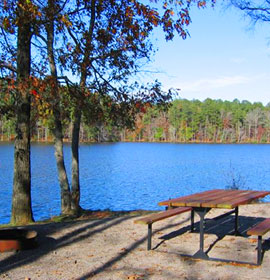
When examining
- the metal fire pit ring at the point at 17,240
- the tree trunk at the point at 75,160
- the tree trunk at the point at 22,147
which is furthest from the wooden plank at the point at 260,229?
the tree trunk at the point at 75,160

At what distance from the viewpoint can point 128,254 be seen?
16.8ft

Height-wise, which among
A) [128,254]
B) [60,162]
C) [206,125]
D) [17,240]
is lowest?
[128,254]

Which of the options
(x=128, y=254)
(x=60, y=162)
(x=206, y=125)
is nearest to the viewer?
(x=128, y=254)

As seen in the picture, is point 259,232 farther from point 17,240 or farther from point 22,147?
point 22,147

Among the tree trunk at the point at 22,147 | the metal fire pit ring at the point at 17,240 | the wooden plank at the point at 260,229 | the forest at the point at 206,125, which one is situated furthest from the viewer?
the forest at the point at 206,125

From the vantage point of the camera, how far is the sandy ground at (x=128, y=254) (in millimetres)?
4336

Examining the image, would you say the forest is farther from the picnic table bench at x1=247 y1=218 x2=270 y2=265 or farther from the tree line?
the picnic table bench at x1=247 y1=218 x2=270 y2=265

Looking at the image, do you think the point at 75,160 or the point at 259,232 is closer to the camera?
the point at 259,232

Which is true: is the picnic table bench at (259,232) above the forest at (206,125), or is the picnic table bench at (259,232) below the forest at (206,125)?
below

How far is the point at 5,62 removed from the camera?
7824mm

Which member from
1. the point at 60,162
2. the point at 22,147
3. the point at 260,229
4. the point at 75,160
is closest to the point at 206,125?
the point at 75,160

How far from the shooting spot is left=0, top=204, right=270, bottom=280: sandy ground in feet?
14.2

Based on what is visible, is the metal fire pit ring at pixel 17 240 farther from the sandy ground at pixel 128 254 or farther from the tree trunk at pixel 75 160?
the tree trunk at pixel 75 160

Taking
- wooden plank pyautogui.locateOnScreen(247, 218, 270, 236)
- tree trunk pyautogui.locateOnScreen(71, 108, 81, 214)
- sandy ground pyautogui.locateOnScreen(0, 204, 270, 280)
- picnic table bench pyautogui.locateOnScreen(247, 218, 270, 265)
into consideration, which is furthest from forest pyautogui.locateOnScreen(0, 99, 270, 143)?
picnic table bench pyautogui.locateOnScreen(247, 218, 270, 265)
